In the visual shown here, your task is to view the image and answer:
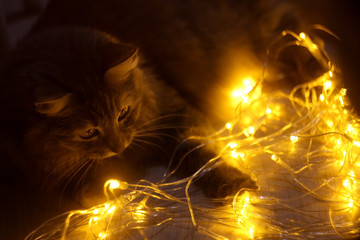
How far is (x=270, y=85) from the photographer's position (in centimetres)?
192

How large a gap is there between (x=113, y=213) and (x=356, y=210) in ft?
2.65

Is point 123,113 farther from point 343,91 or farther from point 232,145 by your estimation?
point 343,91

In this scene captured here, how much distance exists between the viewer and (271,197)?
1.33 m

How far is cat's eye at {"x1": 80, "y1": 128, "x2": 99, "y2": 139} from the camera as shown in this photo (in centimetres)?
126

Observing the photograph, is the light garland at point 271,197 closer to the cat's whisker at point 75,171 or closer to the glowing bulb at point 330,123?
the glowing bulb at point 330,123

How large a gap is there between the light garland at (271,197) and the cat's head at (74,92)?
0.20m

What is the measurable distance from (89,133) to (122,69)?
0.80 ft

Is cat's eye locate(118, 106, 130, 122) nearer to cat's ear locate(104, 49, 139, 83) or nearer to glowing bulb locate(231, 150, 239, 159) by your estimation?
cat's ear locate(104, 49, 139, 83)

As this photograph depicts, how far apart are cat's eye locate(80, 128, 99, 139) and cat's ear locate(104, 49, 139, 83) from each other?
0.17 meters

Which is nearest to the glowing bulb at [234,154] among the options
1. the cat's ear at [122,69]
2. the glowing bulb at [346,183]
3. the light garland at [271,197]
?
the light garland at [271,197]

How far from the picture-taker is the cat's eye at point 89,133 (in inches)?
49.6

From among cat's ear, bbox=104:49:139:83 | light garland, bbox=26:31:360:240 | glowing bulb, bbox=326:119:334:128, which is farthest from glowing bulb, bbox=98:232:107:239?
glowing bulb, bbox=326:119:334:128

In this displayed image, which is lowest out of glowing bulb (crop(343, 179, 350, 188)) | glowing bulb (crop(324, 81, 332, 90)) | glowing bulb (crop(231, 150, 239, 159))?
glowing bulb (crop(343, 179, 350, 188))

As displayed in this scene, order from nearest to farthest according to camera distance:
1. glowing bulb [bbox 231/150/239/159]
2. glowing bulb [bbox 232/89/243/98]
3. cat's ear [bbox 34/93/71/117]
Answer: cat's ear [bbox 34/93/71/117], glowing bulb [bbox 231/150/239/159], glowing bulb [bbox 232/89/243/98]
